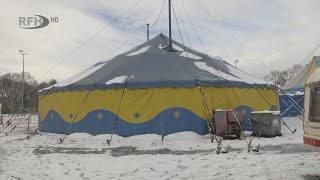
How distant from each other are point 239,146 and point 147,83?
4.88 meters

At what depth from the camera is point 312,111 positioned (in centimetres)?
813

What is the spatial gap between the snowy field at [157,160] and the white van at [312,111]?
70 cm

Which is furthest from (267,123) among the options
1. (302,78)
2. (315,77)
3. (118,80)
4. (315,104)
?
(302,78)

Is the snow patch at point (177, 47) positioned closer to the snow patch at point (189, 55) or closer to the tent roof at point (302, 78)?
the snow patch at point (189, 55)

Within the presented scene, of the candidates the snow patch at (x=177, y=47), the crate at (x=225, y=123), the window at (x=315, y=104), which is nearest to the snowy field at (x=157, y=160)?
the crate at (x=225, y=123)

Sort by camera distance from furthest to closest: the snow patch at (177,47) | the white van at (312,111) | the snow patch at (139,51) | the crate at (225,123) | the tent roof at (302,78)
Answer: the tent roof at (302,78)
the snow patch at (177,47)
the snow patch at (139,51)
the crate at (225,123)
the white van at (312,111)

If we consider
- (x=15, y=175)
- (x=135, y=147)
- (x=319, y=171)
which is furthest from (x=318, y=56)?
(x=15, y=175)

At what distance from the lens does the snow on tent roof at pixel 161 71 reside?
15688 millimetres

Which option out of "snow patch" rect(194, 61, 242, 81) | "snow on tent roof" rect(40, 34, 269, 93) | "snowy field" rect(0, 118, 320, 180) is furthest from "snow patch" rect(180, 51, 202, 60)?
"snowy field" rect(0, 118, 320, 180)

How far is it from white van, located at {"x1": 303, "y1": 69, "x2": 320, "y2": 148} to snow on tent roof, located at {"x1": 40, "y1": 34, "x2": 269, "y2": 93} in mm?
7296

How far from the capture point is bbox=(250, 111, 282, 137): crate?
49.0 feet

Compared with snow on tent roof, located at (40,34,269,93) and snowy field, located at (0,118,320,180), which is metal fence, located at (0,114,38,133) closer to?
snow on tent roof, located at (40,34,269,93)

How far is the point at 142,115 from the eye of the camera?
1537 cm

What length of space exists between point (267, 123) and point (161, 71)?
15.6 ft
